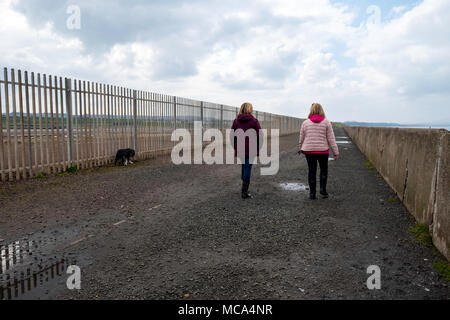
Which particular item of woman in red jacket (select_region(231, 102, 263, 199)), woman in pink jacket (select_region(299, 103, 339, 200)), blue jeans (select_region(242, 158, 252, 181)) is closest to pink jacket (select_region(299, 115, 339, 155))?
woman in pink jacket (select_region(299, 103, 339, 200))

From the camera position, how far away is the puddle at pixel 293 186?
7.21 meters

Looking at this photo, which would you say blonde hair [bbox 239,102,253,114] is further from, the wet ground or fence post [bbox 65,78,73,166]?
fence post [bbox 65,78,73,166]

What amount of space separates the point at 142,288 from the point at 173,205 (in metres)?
2.95

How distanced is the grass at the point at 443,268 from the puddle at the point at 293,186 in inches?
153

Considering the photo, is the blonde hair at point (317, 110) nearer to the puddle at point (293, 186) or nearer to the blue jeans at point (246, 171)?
the blue jeans at point (246, 171)

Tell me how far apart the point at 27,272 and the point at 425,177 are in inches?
198

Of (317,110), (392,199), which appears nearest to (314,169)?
(317,110)

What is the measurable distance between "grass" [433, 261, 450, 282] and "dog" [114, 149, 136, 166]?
9556mm

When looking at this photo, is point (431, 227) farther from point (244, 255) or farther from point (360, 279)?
point (244, 255)

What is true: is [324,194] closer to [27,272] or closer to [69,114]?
[27,272]

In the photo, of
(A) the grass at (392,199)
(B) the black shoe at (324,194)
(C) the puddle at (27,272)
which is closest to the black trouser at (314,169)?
(B) the black shoe at (324,194)

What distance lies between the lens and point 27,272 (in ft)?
10.6

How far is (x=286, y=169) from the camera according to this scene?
400 inches
